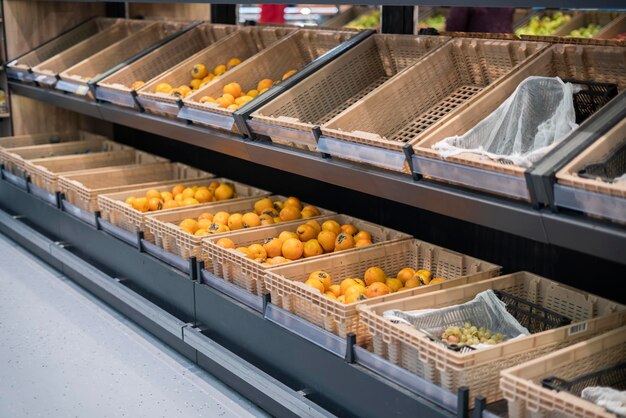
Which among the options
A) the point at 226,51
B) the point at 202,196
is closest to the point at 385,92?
the point at 202,196

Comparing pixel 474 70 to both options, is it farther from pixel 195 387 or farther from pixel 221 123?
pixel 195 387

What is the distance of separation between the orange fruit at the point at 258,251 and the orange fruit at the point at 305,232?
0.78 feet

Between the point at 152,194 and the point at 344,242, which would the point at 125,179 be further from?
the point at 344,242

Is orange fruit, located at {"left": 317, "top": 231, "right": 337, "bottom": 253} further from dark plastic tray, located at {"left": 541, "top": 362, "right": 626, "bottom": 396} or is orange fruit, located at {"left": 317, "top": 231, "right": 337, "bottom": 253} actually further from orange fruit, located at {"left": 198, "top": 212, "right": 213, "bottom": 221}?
dark plastic tray, located at {"left": 541, "top": 362, "right": 626, "bottom": 396}

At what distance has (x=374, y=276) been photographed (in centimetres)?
357

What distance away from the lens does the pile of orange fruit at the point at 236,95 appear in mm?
4418

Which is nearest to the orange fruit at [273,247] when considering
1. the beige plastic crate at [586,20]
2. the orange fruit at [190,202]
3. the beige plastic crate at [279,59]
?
the orange fruit at [190,202]

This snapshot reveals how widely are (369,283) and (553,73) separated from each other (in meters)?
1.18

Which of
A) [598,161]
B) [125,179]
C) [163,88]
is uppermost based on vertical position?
[598,161]

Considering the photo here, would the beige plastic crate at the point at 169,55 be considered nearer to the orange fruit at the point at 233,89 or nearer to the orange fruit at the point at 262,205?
the orange fruit at the point at 233,89

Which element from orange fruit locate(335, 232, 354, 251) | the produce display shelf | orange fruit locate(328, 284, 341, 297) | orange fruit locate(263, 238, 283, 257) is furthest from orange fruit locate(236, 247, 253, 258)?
orange fruit locate(328, 284, 341, 297)

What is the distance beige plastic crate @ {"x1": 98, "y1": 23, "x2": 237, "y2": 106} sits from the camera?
5414 mm

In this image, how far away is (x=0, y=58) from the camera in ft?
22.4

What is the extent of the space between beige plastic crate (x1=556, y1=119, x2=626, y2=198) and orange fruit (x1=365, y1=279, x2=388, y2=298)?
103 centimetres
